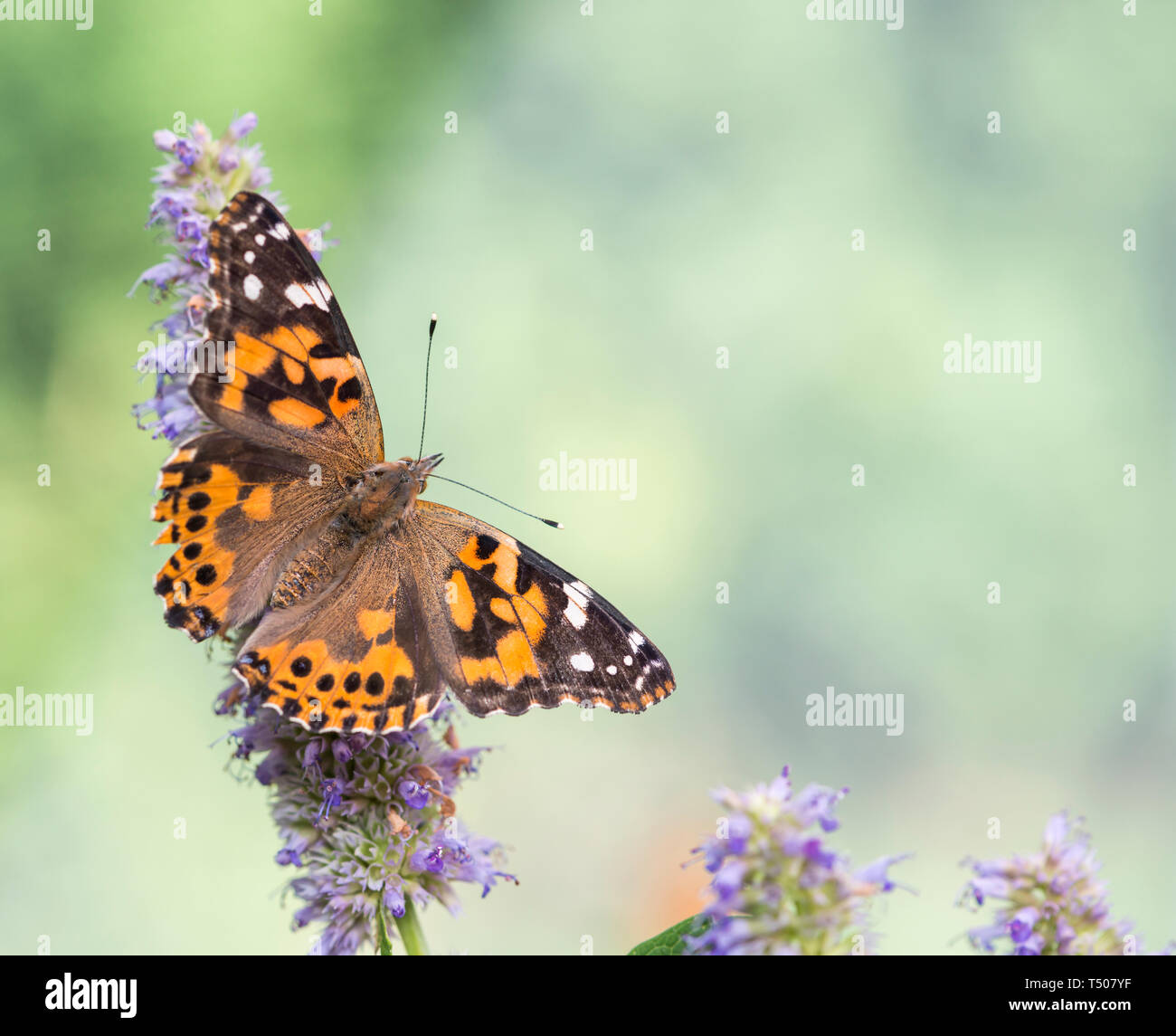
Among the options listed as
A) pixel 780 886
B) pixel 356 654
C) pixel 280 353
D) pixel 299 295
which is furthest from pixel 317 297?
pixel 780 886

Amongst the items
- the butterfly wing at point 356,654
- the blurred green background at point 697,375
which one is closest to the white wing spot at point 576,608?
the butterfly wing at point 356,654

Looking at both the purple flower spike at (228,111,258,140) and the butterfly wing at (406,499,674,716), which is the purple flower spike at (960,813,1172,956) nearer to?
the butterfly wing at (406,499,674,716)

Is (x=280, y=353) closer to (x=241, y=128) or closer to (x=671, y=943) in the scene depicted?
(x=241, y=128)

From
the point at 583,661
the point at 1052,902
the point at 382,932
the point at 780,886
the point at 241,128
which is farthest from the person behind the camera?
the point at 583,661

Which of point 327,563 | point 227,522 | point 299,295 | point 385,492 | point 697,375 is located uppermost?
point 697,375

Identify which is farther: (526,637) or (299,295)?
(299,295)

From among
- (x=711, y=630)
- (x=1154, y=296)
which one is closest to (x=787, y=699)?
(x=711, y=630)

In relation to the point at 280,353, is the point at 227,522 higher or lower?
lower

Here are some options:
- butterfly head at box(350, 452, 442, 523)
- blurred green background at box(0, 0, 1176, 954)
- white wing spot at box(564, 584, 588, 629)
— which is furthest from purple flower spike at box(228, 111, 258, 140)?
blurred green background at box(0, 0, 1176, 954)
